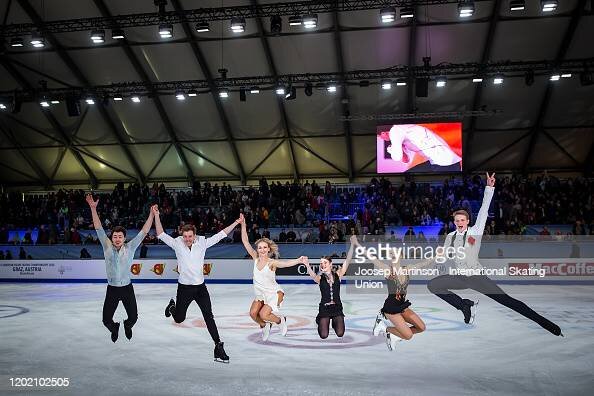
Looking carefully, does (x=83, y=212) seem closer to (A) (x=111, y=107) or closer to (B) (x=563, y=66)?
(A) (x=111, y=107)

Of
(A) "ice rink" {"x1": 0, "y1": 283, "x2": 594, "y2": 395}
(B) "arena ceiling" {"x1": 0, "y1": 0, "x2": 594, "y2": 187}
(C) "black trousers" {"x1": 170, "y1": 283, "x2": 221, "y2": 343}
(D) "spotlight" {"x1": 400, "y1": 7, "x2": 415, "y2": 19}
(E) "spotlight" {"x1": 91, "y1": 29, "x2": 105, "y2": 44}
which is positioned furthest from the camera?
(B) "arena ceiling" {"x1": 0, "y1": 0, "x2": 594, "y2": 187}

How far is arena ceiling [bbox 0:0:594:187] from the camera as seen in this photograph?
24719 millimetres

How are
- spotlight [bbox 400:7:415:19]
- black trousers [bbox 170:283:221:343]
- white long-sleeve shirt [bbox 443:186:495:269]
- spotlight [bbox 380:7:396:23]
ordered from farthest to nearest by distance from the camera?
1. spotlight [bbox 400:7:415:19]
2. spotlight [bbox 380:7:396:23]
3. white long-sleeve shirt [bbox 443:186:495:269]
4. black trousers [bbox 170:283:221:343]

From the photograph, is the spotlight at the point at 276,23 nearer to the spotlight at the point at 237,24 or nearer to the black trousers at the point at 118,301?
the spotlight at the point at 237,24

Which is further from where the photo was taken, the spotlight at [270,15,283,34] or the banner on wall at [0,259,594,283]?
the spotlight at [270,15,283,34]

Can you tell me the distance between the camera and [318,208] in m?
27.3

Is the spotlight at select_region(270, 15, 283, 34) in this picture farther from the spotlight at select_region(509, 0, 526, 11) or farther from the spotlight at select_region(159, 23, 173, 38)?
the spotlight at select_region(509, 0, 526, 11)

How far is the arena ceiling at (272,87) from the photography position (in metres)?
24.7

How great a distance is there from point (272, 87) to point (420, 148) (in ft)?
26.9

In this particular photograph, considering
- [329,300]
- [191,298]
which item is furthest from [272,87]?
[191,298]

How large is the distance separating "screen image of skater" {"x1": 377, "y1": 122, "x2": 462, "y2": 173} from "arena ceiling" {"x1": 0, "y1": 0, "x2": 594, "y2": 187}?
115 centimetres

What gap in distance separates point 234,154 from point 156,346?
935 inches

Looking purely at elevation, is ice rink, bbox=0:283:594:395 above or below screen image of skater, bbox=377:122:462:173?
below

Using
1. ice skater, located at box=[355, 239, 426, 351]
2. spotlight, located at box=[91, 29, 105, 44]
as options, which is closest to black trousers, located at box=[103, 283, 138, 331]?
ice skater, located at box=[355, 239, 426, 351]
